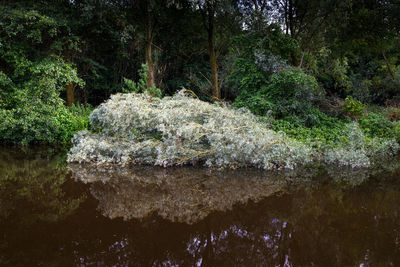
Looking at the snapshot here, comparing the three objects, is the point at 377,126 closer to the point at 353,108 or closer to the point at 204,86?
the point at 353,108

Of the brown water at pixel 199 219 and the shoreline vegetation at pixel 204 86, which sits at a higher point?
the shoreline vegetation at pixel 204 86

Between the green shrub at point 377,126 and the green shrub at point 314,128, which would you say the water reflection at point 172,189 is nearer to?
the green shrub at point 314,128

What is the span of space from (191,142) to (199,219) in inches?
126

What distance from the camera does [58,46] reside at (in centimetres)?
1041

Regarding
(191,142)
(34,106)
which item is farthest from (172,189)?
(34,106)

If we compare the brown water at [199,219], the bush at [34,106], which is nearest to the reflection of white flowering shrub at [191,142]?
the brown water at [199,219]

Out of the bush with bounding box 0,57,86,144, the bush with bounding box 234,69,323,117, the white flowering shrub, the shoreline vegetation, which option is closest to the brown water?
the white flowering shrub

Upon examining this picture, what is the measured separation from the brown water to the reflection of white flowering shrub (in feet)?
2.11

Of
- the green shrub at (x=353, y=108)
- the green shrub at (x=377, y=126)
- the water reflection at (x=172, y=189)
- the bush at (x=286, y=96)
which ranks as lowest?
the water reflection at (x=172, y=189)

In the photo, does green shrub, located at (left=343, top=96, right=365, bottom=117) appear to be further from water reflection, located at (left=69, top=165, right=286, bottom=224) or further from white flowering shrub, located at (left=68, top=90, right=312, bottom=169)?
water reflection, located at (left=69, top=165, right=286, bottom=224)

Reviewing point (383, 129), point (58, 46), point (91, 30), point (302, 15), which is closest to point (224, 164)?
point (383, 129)

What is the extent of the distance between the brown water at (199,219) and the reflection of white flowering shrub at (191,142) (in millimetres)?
643

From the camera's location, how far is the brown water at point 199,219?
2.50m

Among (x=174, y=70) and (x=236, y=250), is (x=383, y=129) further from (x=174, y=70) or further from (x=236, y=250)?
(x=174, y=70)
